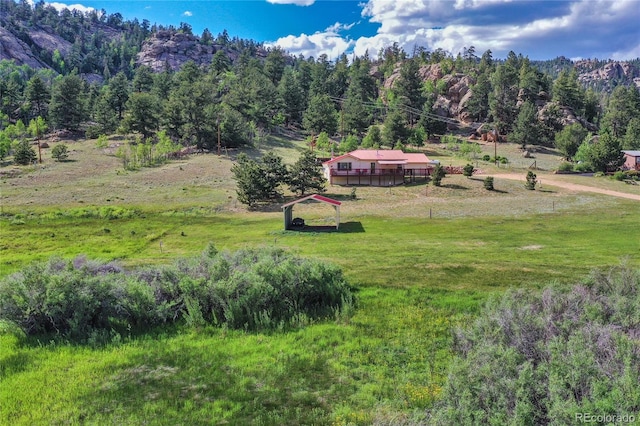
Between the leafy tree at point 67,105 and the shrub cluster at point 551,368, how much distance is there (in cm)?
10921

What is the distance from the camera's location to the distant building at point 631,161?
73.8 metres

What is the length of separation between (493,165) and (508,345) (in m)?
74.2

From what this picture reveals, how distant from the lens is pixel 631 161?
7488cm

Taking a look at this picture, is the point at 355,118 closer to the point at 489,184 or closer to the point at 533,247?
the point at 489,184

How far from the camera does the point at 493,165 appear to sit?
7931 cm

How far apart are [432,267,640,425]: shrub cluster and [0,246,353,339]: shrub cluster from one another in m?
7.99

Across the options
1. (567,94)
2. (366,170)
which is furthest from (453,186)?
(567,94)

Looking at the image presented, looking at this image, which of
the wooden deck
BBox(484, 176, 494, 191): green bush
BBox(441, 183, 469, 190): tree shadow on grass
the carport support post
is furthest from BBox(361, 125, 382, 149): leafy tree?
the carport support post

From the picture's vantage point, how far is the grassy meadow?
39.4 feet

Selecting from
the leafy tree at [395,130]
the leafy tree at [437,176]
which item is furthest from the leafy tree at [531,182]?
the leafy tree at [395,130]

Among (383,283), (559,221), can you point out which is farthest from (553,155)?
(383,283)

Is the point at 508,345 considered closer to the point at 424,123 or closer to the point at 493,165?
the point at 493,165

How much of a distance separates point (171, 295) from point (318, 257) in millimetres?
11008

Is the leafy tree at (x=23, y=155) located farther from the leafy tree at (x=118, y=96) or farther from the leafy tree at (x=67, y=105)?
the leafy tree at (x=118, y=96)
